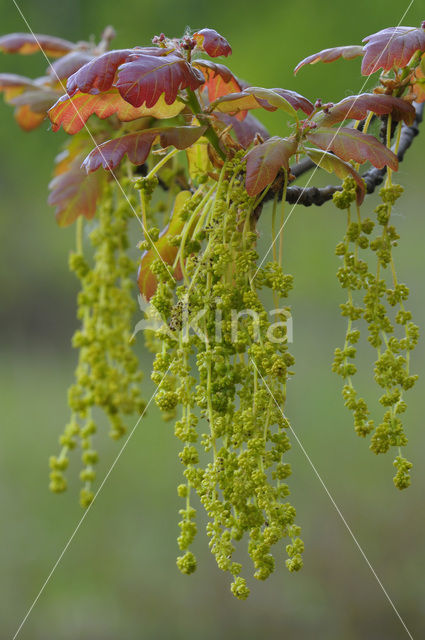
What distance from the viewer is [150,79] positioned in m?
0.43

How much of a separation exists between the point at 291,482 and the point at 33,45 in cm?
105

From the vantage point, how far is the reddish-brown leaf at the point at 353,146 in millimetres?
464

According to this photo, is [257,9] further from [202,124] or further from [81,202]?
[202,124]

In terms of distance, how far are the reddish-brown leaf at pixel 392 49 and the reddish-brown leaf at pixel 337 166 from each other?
0.28 ft

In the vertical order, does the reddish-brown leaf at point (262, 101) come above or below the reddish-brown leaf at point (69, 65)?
below

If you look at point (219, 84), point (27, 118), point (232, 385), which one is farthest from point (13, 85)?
point (232, 385)

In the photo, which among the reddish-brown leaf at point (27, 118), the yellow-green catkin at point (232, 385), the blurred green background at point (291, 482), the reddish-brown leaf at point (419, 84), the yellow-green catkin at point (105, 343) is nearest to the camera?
the yellow-green catkin at point (232, 385)

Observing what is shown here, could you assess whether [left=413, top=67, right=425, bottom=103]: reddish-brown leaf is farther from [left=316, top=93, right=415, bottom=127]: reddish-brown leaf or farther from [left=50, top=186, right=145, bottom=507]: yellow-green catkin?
[left=50, top=186, right=145, bottom=507]: yellow-green catkin

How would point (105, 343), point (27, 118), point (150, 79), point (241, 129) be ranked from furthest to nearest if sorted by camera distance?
point (27, 118), point (105, 343), point (241, 129), point (150, 79)

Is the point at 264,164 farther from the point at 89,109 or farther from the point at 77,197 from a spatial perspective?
the point at 77,197

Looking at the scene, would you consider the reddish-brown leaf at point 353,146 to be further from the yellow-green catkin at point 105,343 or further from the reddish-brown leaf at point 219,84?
the yellow-green catkin at point 105,343

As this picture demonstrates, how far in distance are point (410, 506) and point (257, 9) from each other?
48.3 inches

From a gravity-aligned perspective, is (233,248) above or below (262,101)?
below

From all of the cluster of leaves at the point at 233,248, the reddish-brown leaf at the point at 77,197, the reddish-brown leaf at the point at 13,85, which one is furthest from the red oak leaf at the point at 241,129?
the reddish-brown leaf at the point at 13,85
